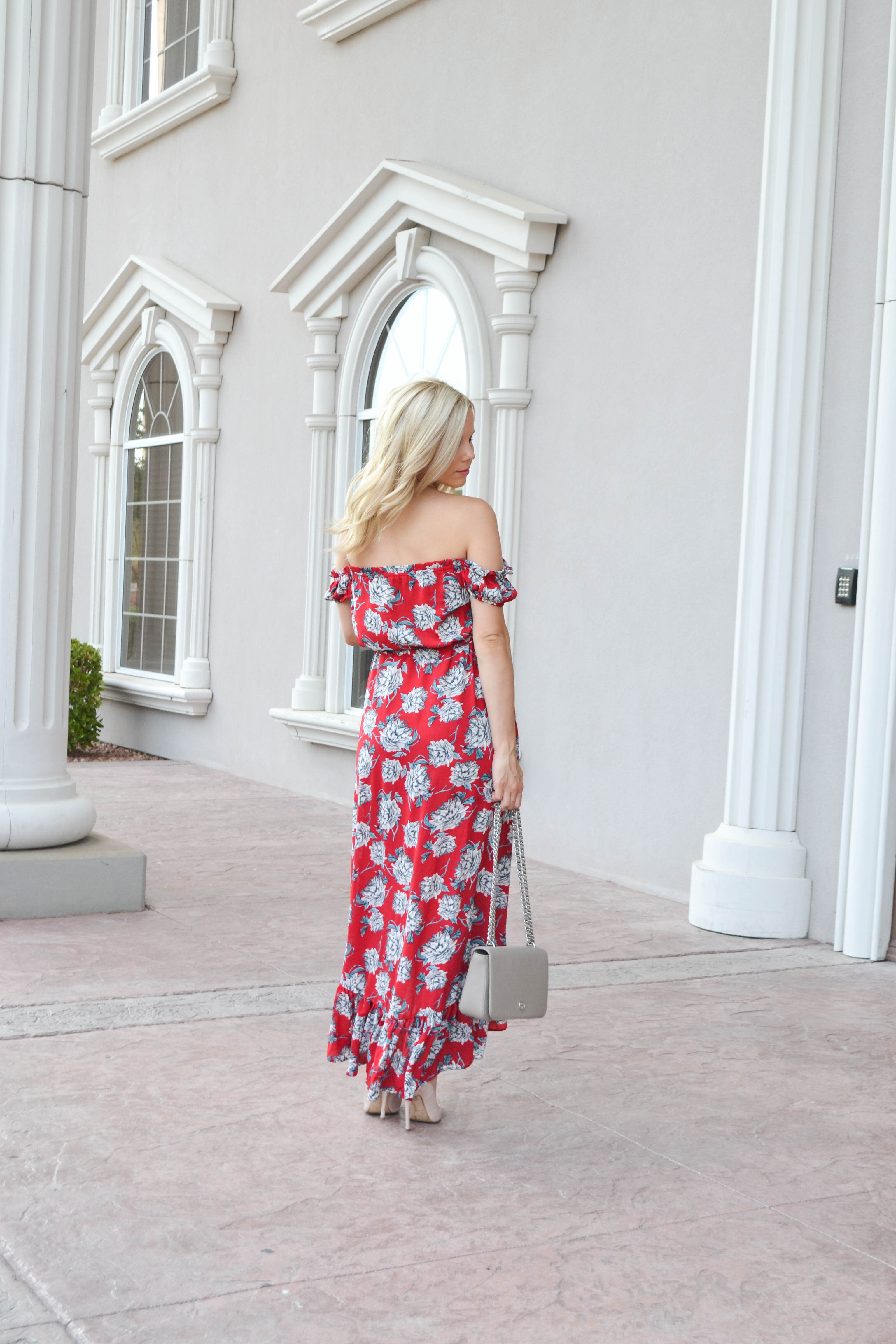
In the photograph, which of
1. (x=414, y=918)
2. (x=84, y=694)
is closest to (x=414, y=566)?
(x=414, y=918)

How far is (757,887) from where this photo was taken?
Answer: 5672mm

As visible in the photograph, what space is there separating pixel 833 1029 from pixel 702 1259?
1.80m

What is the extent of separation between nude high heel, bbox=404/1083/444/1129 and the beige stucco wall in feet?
8.87

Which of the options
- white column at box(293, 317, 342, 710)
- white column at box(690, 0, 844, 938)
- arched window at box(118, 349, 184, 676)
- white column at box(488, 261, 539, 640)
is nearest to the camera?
white column at box(690, 0, 844, 938)

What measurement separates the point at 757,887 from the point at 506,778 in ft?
8.41

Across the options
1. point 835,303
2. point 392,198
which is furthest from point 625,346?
point 392,198

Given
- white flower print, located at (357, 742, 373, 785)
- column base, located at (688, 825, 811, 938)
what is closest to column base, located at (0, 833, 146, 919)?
column base, located at (688, 825, 811, 938)

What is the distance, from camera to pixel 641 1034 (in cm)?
428

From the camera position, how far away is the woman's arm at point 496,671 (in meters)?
3.41

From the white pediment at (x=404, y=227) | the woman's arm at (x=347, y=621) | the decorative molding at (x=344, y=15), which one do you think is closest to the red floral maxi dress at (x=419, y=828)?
the woman's arm at (x=347, y=621)

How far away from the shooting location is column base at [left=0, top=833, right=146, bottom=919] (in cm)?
542

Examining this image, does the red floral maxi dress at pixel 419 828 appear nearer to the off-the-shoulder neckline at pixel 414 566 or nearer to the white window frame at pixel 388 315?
the off-the-shoulder neckline at pixel 414 566

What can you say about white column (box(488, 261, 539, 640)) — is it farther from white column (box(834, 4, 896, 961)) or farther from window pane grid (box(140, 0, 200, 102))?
window pane grid (box(140, 0, 200, 102))

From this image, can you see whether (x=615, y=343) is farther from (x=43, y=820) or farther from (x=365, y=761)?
(x=365, y=761)
